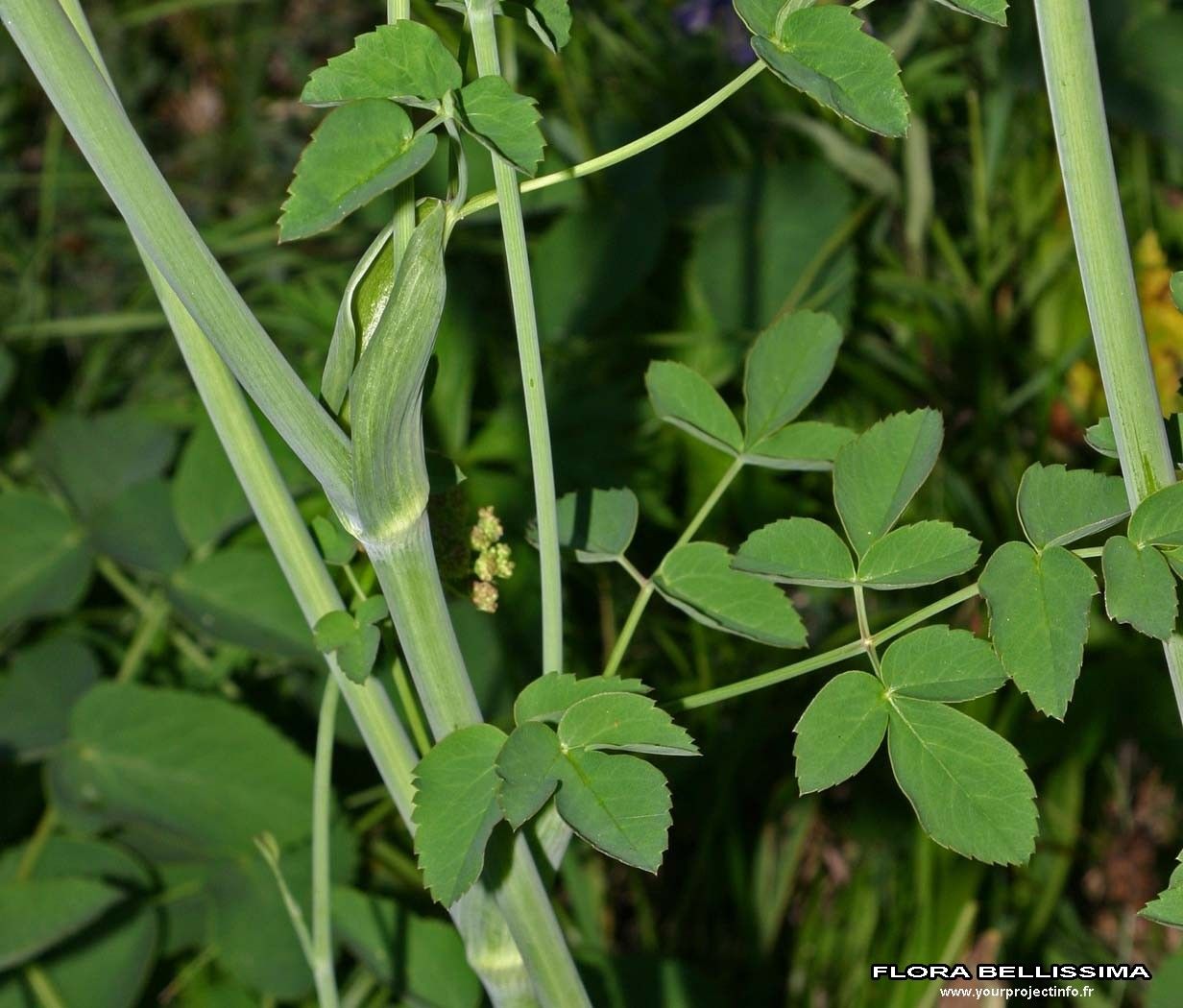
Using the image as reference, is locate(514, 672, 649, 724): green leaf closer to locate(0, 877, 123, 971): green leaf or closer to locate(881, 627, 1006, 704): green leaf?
locate(881, 627, 1006, 704): green leaf

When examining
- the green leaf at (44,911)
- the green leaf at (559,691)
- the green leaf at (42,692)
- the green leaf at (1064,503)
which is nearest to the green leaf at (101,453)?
the green leaf at (42,692)

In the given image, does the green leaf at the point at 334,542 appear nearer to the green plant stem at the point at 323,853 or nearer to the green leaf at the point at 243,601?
the green plant stem at the point at 323,853

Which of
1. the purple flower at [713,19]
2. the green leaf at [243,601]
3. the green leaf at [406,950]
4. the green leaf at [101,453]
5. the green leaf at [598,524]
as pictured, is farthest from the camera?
the purple flower at [713,19]

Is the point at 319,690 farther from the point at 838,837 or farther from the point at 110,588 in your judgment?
the point at 838,837

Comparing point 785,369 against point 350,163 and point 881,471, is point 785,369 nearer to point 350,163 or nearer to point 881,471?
point 881,471

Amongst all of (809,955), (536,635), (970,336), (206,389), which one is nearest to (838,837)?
(809,955)
